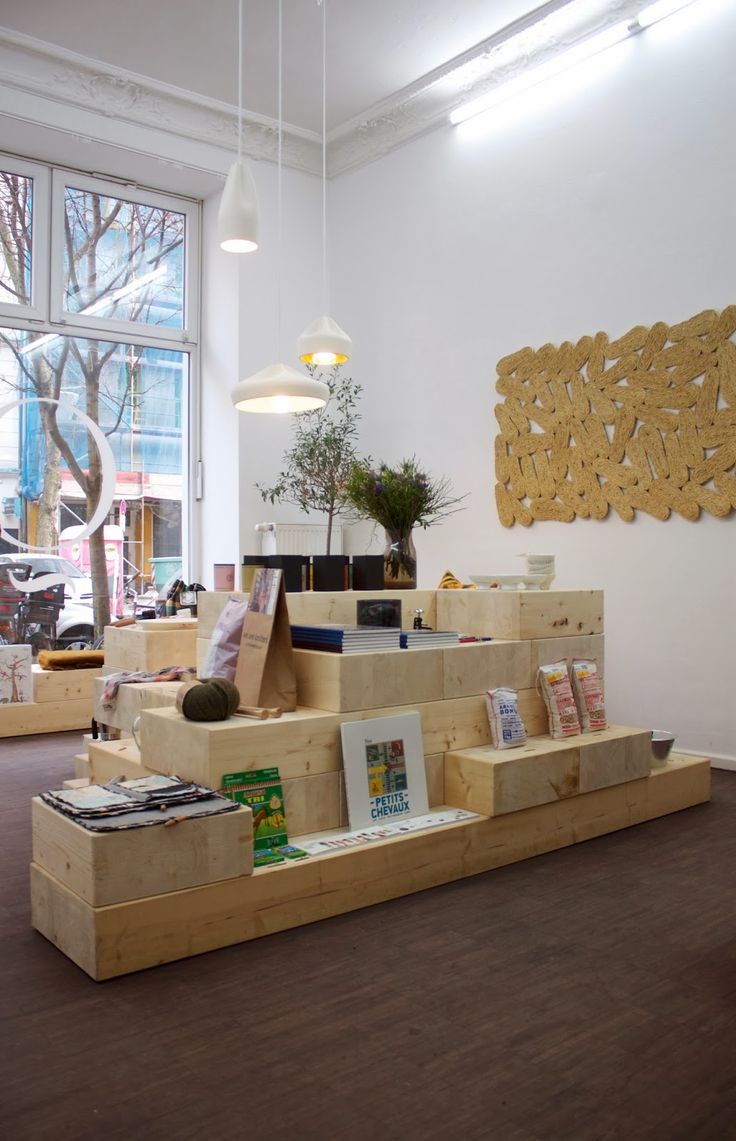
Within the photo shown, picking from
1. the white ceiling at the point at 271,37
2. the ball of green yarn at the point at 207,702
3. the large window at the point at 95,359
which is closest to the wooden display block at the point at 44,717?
the large window at the point at 95,359

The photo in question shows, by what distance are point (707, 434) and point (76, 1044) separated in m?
3.96

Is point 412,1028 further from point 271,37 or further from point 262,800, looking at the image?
point 271,37

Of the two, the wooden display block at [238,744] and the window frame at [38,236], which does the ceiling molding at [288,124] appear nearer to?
the window frame at [38,236]

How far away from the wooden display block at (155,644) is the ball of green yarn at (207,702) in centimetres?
175

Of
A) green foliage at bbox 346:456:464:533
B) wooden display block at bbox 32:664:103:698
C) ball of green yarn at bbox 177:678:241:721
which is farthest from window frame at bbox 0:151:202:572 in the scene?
ball of green yarn at bbox 177:678:241:721

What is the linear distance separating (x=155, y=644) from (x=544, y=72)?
4.18 metres

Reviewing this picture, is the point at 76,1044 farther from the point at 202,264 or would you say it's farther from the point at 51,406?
the point at 202,264

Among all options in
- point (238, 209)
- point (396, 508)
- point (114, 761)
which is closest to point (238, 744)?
point (114, 761)

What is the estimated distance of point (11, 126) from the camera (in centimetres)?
608

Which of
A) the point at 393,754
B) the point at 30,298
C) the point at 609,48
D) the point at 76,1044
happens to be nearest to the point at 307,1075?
the point at 76,1044

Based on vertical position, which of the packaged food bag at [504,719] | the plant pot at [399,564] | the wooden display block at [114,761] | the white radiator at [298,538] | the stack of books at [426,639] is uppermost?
the white radiator at [298,538]

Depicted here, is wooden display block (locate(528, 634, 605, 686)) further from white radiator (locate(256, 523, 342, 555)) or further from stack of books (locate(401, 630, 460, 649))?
white radiator (locate(256, 523, 342, 555))

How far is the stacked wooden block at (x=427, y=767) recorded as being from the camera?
2.39 m

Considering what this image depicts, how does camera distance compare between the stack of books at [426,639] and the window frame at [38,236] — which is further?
the window frame at [38,236]
